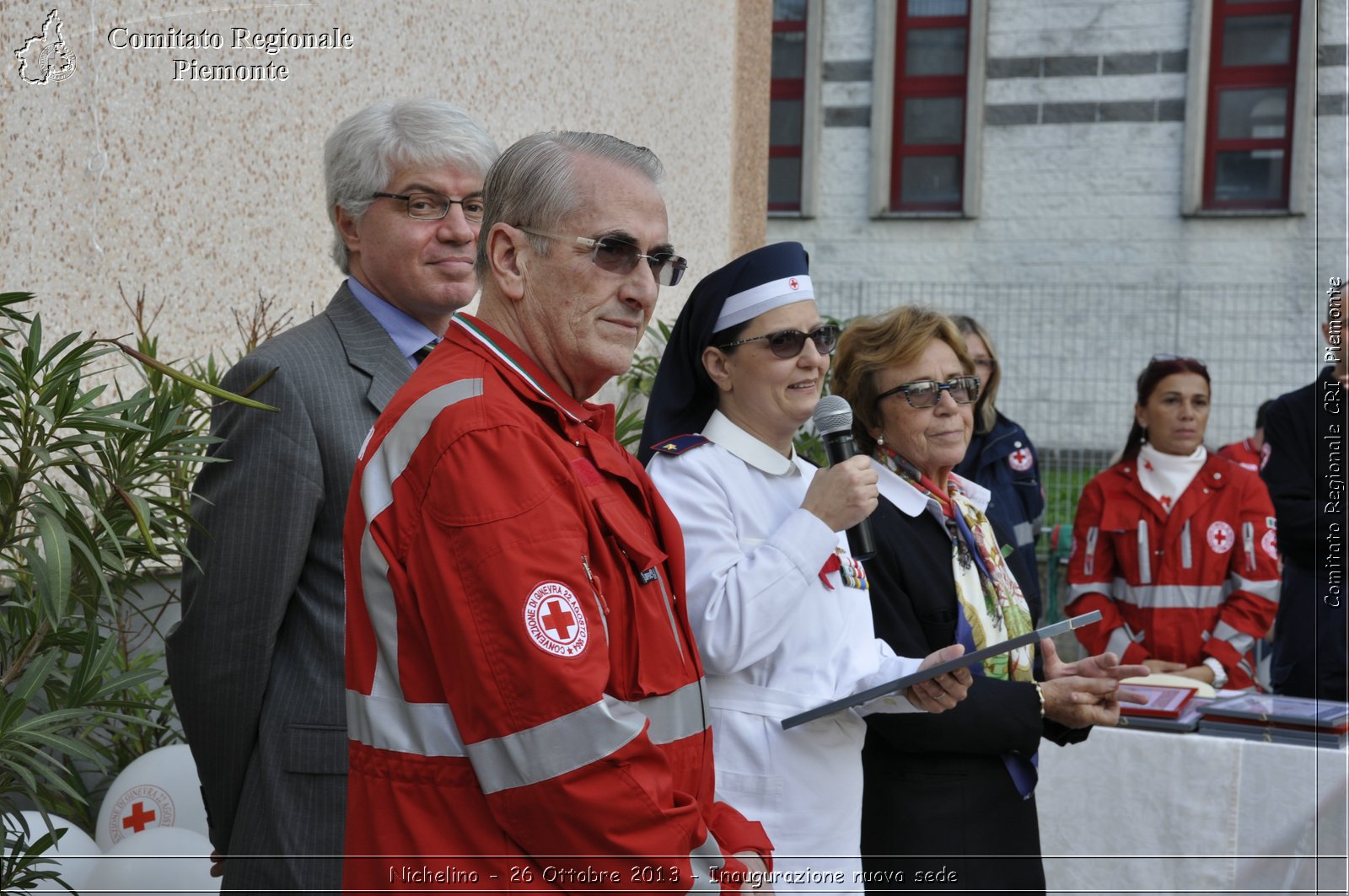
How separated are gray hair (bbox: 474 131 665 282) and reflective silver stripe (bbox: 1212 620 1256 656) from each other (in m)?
3.78

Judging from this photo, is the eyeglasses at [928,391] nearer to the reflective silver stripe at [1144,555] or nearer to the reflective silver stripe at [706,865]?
the reflective silver stripe at [706,865]

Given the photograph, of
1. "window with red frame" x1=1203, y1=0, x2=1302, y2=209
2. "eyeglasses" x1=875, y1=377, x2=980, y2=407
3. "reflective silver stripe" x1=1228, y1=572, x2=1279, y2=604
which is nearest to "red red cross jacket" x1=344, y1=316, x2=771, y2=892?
"eyeglasses" x1=875, y1=377, x2=980, y2=407

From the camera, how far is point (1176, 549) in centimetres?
510

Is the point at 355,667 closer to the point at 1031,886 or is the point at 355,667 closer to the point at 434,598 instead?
the point at 434,598

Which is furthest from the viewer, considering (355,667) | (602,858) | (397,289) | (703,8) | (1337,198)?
(1337,198)

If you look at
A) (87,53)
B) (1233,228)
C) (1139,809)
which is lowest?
(1139,809)

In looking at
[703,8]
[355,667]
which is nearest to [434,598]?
[355,667]

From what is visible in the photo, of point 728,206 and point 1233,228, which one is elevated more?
point 1233,228

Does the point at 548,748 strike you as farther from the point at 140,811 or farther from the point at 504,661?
the point at 140,811

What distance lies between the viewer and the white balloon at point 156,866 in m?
2.83

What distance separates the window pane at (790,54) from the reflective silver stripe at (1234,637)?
1280 cm

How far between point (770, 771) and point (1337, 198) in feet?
46.5

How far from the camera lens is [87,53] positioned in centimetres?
359

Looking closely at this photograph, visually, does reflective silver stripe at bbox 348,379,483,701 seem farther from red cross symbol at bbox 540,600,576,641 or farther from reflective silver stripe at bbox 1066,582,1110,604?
reflective silver stripe at bbox 1066,582,1110,604
